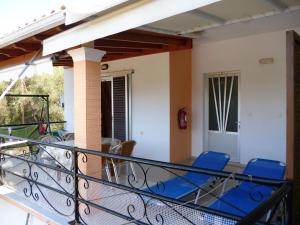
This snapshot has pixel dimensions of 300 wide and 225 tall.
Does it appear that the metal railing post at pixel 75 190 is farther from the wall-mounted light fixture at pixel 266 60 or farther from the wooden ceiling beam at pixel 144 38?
the wall-mounted light fixture at pixel 266 60

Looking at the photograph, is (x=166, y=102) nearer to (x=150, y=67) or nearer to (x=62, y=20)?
(x=150, y=67)

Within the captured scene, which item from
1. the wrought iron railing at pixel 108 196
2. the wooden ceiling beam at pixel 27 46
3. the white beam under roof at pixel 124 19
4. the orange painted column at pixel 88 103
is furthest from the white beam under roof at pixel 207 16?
the wooden ceiling beam at pixel 27 46

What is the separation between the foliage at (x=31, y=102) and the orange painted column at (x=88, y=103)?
14.7m

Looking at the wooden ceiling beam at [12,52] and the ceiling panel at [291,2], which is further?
the wooden ceiling beam at [12,52]

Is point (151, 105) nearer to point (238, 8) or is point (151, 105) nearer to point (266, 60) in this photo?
point (266, 60)

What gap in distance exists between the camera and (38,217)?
4.20 meters

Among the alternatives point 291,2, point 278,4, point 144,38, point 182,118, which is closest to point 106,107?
point 182,118

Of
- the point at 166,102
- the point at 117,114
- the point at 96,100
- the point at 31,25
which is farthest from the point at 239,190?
the point at 117,114

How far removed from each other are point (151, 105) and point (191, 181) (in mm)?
3598

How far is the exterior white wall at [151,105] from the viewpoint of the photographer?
25.6 feet

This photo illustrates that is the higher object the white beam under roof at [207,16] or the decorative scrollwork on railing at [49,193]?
the white beam under roof at [207,16]

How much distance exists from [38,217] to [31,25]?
9.44 feet

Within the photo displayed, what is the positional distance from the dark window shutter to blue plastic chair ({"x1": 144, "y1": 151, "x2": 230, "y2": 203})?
3.92m

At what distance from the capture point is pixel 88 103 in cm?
447
